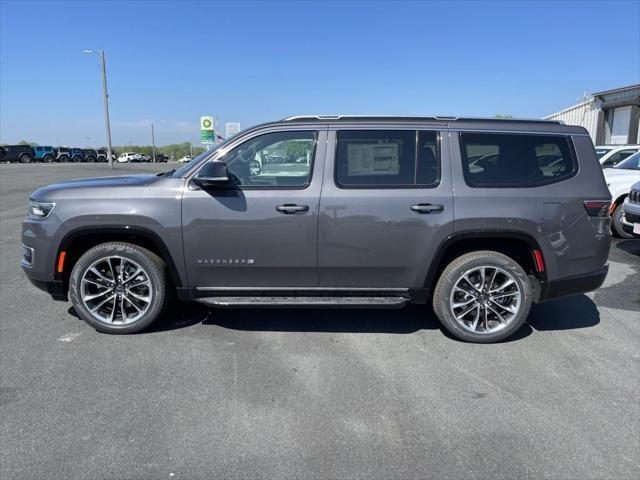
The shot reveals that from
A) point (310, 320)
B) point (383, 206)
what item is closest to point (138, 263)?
point (310, 320)

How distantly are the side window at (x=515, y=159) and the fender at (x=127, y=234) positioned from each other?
105 inches

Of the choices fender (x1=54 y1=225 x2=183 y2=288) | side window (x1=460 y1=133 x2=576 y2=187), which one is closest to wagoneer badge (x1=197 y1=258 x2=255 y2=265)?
fender (x1=54 y1=225 x2=183 y2=288)

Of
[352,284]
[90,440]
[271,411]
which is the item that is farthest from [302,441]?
[352,284]

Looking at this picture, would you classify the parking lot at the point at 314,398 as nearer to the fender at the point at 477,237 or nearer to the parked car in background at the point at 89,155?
the fender at the point at 477,237

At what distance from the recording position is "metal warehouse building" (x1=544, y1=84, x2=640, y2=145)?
20594 millimetres

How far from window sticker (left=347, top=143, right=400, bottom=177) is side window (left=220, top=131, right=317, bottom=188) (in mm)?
354

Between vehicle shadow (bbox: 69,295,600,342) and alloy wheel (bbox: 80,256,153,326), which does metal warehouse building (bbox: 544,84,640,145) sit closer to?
vehicle shadow (bbox: 69,295,600,342)

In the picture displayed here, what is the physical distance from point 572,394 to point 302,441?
6.55 ft

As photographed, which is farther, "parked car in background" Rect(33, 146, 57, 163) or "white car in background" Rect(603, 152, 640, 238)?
"parked car in background" Rect(33, 146, 57, 163)

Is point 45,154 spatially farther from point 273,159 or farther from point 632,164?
point 273,159

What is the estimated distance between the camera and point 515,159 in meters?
4.08

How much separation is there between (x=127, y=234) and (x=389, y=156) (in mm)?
2366

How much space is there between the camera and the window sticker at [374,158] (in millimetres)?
4016

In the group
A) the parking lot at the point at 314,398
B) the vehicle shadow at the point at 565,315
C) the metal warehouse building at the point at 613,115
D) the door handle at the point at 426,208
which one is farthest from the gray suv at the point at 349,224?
the metal warehouse building at the point at 613,115
